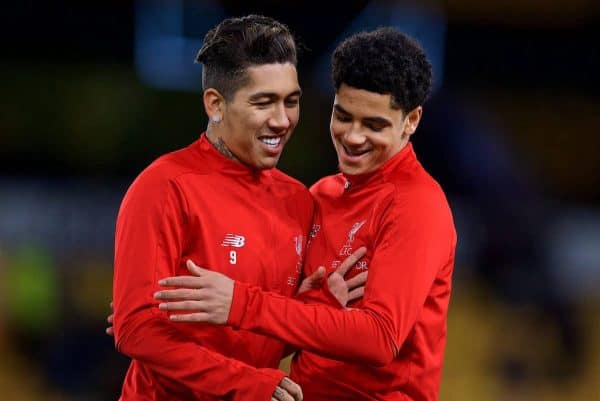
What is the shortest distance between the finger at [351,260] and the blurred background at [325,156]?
2.31 m

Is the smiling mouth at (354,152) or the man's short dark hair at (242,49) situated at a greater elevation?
the man's short dark hair at (242,49)

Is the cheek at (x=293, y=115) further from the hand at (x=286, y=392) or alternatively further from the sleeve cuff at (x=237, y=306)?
the hand at (x=286, y=392)

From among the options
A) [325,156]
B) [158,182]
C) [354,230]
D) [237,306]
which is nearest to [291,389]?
[237,306]

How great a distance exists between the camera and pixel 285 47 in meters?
2.41

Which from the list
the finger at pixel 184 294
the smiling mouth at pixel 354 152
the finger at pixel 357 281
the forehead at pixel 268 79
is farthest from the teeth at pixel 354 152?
the finger at pixel 184 294

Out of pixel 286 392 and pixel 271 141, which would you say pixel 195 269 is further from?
pixel 271 141

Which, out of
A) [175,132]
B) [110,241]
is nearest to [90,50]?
[175,132]

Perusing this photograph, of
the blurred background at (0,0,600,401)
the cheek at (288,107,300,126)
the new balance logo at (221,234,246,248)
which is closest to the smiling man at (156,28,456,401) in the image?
the cheek at (288,107,300,126)

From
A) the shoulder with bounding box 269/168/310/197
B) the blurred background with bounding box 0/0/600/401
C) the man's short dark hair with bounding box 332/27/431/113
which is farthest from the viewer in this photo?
the blurred background with bounding box 0/0/600/401

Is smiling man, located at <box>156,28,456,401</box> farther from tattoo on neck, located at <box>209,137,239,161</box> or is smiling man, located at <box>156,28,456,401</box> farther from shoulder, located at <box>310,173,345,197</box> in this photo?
tattoo on neck, located at <box>209,137,239,161</box>

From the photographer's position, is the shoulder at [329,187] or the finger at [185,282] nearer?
the finger at [185,282]

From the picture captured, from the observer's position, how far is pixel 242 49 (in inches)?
94.0

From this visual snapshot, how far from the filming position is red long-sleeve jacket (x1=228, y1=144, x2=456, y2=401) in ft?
7.01

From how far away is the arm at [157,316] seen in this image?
219cm
